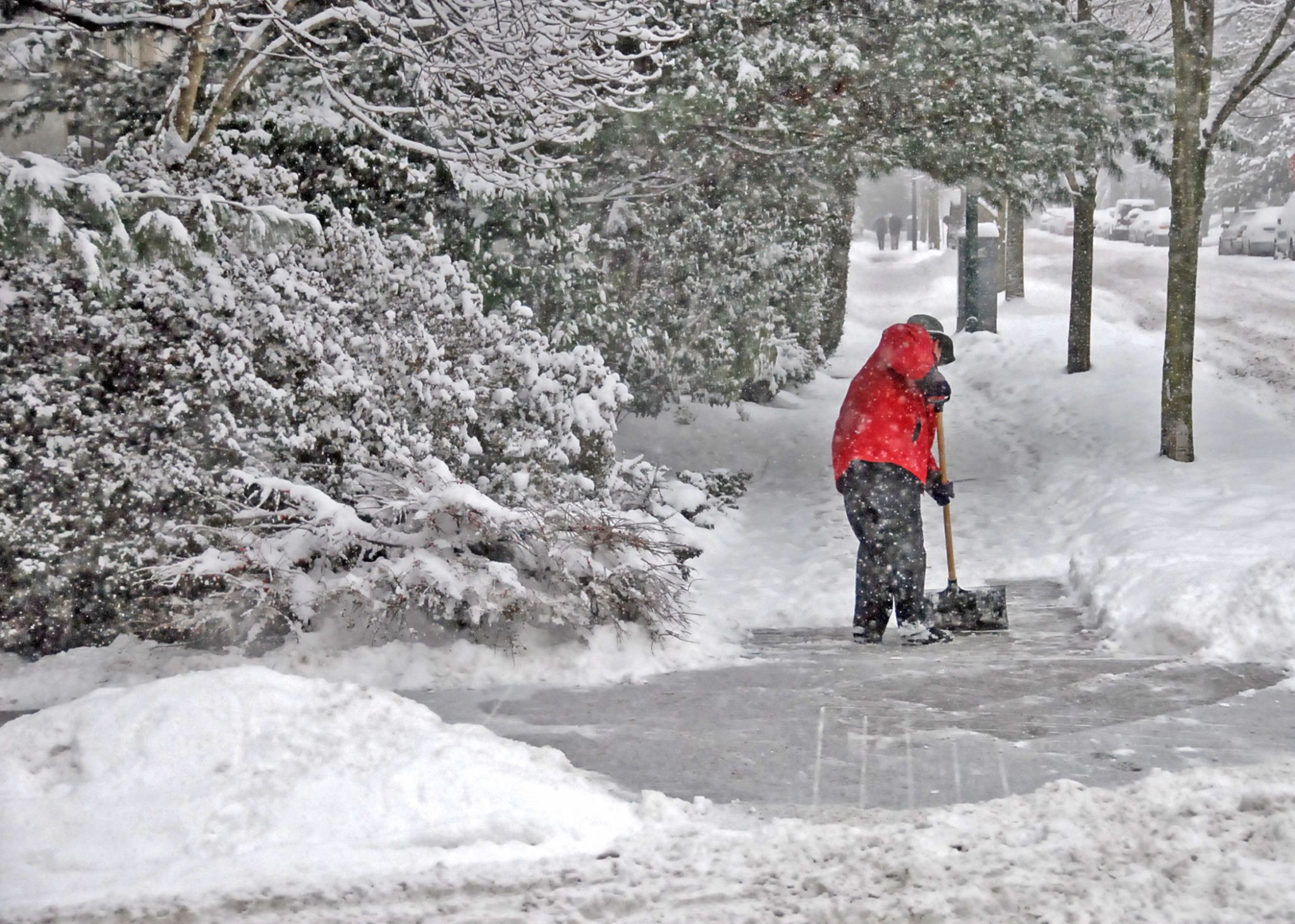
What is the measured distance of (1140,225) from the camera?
41.4 m

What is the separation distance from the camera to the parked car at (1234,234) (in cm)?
3150

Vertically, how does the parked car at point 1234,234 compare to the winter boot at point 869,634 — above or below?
above

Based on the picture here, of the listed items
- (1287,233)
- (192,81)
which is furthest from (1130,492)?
(1287,233)

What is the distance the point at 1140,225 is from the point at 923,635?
3891 cm

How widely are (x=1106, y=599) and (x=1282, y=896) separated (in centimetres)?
379

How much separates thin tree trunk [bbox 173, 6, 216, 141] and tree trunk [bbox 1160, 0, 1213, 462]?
7.58 m

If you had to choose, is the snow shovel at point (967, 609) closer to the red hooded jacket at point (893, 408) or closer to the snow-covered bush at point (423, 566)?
the red hooded jacket at point (893, 408)

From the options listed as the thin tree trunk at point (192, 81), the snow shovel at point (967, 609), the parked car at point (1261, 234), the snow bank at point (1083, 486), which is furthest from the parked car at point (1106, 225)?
the thin tree trunk at point (192, 81)

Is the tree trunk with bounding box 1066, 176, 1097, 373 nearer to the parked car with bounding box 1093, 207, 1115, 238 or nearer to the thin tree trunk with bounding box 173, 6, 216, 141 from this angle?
the thin tree trunk with bounding box 173, 6, 216, 141

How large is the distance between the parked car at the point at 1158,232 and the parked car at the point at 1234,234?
5907 millimetres

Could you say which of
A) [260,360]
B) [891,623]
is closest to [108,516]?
[260,360]

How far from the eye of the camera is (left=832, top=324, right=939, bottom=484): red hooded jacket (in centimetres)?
653

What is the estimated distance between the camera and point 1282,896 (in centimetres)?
319

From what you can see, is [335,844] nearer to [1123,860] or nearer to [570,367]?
[1123,860]
